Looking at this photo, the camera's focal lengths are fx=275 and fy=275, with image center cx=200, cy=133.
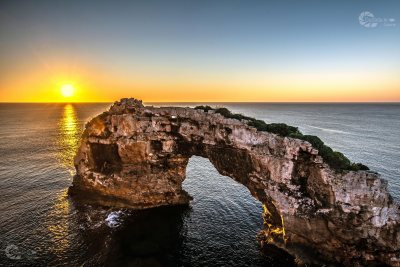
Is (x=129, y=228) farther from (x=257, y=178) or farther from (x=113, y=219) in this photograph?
(x=257, y=178)

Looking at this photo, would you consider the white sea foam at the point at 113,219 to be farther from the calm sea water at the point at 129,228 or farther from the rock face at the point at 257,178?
the rock face at the point at 257,178

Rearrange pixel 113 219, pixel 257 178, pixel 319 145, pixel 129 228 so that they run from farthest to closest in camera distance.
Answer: pixel 113 219
pixel 129 228
pixel 257 178
pixel 319 145

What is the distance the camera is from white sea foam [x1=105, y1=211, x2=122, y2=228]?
4404 centimetres

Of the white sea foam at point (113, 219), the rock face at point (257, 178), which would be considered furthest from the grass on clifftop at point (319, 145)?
the white sea foam at point (113, 219)

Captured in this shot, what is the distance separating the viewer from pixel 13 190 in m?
58.6

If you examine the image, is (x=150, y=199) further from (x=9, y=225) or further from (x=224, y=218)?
(x=9, y=225)

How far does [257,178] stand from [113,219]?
2492cm

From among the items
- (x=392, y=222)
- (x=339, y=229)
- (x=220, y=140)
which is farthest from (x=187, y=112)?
(x=392, y=222)

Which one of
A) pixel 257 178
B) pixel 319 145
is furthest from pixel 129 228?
pixel 319 145

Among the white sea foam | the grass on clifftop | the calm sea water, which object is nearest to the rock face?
the grass on clifftop

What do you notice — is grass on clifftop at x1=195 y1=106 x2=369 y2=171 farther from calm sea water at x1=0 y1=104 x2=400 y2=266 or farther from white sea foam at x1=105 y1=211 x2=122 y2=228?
white sea foam at x1=105 y1=211 x2=122 y2=228

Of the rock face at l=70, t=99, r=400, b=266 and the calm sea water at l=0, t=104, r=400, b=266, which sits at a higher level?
the rock face at l=70, t=99, r=400, b=266

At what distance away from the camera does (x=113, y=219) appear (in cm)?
4572

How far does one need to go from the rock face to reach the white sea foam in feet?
9.62
